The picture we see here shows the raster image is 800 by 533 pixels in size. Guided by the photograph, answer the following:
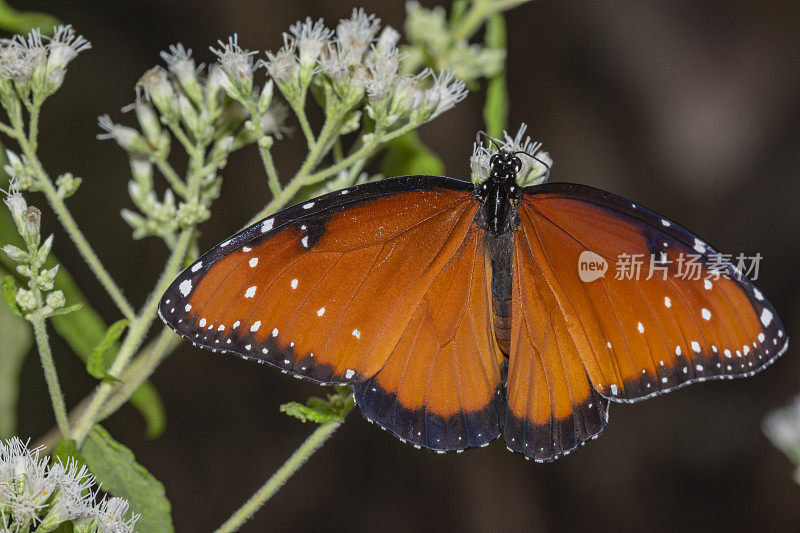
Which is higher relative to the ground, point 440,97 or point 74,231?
point 440,97

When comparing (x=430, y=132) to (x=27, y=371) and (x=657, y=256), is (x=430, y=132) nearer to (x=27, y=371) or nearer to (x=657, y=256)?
(x=27, y=371)

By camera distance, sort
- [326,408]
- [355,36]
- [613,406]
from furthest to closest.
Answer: [613,406] < [355,36] < [326,408]

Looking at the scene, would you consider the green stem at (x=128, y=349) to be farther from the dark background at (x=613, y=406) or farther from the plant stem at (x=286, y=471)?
the dark background at (x=613, y=406)

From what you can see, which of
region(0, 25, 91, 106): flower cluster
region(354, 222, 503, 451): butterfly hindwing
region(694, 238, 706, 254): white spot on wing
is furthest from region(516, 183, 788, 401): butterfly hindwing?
region(0, 25, 91, 106): flower cluster

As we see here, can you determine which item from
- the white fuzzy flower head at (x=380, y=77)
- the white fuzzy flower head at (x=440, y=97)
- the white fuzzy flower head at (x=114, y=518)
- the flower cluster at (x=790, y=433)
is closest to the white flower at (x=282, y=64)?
the white fuzzy flower head at (x=380, y=77)

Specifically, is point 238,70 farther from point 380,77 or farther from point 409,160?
point 409,160

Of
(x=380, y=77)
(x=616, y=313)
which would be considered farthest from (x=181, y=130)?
(x=616, y=313)
